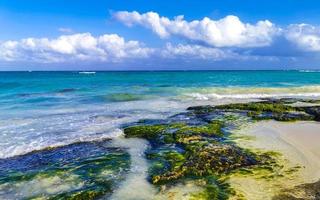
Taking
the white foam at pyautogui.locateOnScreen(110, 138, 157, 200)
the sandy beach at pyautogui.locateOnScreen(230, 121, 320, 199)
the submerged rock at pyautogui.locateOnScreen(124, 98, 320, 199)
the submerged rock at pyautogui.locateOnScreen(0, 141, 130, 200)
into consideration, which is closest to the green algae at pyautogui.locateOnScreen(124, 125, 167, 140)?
the submerged rock at pyautogui.locateOnScreen(124, 98, 320, 199)

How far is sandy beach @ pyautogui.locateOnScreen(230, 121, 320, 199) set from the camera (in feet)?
33.0

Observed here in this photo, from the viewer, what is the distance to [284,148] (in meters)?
14.1

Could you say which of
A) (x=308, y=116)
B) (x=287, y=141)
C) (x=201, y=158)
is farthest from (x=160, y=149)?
(x=308, y=116)

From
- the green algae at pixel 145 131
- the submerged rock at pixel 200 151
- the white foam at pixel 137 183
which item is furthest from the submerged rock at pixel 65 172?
the green algae at pixel 145 131

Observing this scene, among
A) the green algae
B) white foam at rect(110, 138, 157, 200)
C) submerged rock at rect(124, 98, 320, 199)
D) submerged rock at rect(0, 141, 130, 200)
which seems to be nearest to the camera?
white foam at rect(110, 138, 157, 200)

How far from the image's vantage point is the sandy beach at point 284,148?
33.0 feet

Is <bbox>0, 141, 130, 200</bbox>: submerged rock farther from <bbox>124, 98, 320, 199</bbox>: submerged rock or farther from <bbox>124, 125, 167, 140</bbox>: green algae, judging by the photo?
<bbox>124, 125, 167, 140</bbox>: green algae

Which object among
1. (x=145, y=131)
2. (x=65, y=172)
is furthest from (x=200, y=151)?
(x=65, y=172)

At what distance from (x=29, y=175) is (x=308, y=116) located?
16.0 meters

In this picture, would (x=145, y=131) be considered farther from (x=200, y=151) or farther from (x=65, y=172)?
(x=65, y=172)

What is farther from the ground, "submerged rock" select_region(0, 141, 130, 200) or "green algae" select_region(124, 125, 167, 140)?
"green algae" select_region(124, 125, 167, 140)

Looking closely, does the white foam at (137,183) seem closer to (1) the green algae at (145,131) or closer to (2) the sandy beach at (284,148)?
(1) the green algae at (145,131)

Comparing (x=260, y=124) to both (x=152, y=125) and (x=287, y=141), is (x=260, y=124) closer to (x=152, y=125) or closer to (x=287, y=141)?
(x=287, y=141)

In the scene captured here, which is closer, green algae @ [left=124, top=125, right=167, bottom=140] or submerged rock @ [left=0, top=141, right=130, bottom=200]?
submerged rock @ [left=0, top=141, right=130, bottom=200]
